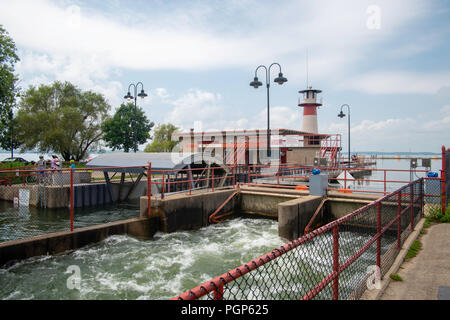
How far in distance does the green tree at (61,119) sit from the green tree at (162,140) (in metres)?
12.7

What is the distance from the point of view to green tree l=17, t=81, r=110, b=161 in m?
40.5

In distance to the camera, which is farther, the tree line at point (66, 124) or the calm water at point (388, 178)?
the tree line at point (66, 124)

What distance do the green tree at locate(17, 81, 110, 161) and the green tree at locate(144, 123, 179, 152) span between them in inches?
499

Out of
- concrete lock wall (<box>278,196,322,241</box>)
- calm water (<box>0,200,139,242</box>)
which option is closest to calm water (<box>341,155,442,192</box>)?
concrete lock wall (<box>278,196,322,241</box>)

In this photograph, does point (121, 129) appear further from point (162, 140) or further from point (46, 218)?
point (46, 218)

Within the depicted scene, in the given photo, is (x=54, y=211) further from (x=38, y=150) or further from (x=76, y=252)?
(x=38, y=150)

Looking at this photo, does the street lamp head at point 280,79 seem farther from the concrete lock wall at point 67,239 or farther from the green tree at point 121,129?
the green tree at point 121,129

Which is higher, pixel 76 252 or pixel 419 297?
pixel 419 297

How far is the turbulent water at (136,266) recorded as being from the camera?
24.1 feet

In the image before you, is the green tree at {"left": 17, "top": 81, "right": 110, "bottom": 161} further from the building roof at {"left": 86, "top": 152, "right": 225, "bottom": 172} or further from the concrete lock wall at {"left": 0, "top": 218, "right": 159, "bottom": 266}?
the concrete lock wall at {"left": 0, "top": 218, "right": 159, "bottom": 266}

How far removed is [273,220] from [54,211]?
1279cm

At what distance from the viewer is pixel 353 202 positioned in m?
13.0

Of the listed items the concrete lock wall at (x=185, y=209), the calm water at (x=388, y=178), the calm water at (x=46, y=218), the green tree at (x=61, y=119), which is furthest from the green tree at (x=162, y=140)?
the concrete lock wall at (x=185, y=209)
